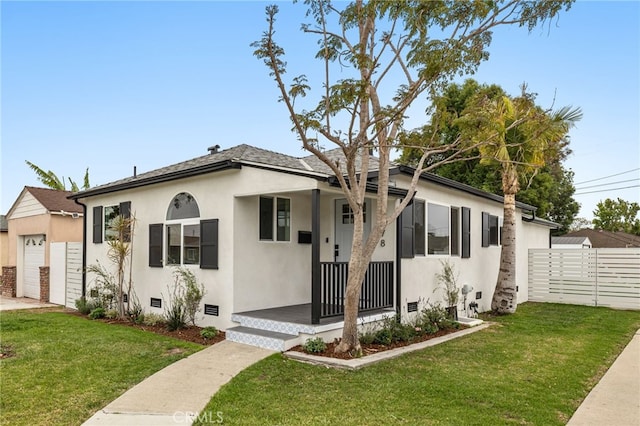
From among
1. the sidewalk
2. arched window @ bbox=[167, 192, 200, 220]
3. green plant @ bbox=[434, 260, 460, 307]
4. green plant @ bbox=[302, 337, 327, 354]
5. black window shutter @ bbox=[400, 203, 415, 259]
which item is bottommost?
the sidewalk

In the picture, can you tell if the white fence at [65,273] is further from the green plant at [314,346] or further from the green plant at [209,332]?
the green plant at [314,346]

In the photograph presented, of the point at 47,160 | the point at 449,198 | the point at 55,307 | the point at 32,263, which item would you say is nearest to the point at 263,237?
the point at 449,198

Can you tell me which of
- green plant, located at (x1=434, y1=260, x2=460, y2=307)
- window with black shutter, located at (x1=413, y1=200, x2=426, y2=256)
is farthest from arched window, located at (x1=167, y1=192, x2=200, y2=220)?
green plant, located at (x1=434, y1=260, x2=460, y2=307)

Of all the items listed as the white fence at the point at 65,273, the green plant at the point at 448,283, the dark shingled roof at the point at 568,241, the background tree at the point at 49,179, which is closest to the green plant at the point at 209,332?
the green plant at the point at 448,283

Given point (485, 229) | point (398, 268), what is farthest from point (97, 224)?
point (485, 229)

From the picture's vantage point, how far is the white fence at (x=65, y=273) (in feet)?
40.2

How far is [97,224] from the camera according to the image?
38.6 ft

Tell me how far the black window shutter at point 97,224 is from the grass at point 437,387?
7.51 m

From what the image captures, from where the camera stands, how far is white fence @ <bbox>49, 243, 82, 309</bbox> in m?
12.3

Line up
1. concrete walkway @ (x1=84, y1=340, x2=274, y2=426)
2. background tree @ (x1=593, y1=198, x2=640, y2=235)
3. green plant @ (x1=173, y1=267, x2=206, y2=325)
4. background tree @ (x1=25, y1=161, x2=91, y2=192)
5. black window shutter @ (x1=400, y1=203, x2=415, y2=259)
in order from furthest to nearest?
background tree @ (x1=593, y1=198, x2=640, y2=235) → background tree @ (x1=25, y1=161, x2=91, y2=192) → black window shutter @ (x1=400, y1=203, x2=415, y2=259) → green plant @ (x1=173, y1=267, x2=206, y2=325) → concrete walkway @ (x1=84, y1=340, x2=274, y2=426)

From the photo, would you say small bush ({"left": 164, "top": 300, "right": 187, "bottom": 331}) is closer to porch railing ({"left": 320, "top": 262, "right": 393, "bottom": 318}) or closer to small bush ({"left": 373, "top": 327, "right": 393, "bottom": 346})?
porch railing ({"left": 320, "top": 262, "right": 393, "bottom": 318})

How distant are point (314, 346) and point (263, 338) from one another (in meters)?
0.87

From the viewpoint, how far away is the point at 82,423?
408cm

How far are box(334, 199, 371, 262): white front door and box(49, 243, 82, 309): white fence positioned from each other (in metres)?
7.44
